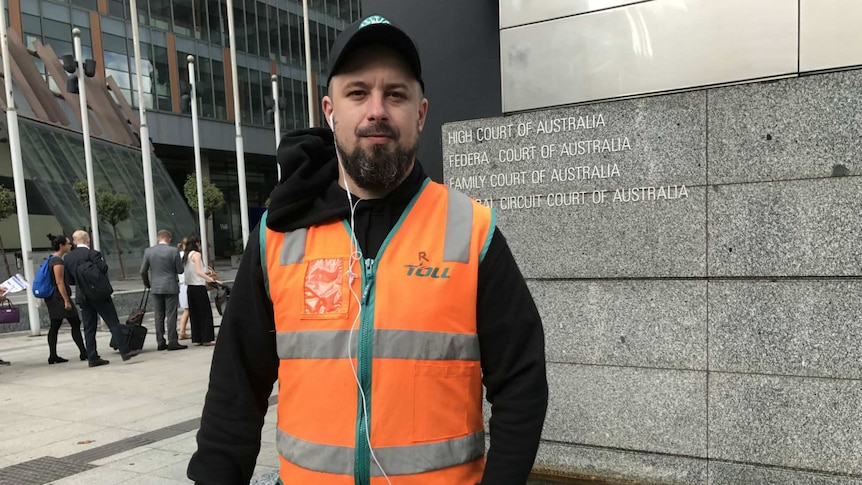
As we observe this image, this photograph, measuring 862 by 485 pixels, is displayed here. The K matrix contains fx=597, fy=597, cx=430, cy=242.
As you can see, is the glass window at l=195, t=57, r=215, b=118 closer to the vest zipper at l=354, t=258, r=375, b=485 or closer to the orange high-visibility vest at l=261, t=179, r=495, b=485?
the orange high-visibility vest at l=261, t=179, r=495, b=485

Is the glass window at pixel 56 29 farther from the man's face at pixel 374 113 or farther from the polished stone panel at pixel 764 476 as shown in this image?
the polished stone panel at pixel 764 476

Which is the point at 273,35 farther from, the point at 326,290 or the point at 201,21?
the point at 326,290

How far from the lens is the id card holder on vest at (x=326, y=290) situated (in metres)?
1.63

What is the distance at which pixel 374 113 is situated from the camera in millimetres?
1604

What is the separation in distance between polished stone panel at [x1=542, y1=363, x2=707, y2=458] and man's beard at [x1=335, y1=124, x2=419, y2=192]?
289 centimetres

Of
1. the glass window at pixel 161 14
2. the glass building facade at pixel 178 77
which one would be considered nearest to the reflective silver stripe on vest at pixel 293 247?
the glass building facade at pixel 178 77

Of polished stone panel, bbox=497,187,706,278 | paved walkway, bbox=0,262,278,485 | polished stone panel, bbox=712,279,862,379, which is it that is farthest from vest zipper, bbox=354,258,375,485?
polished stone panel, bbox=712,279,862,379

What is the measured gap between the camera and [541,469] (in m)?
4.20

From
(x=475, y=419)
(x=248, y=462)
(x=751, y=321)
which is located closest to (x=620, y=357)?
(x=751, y=321)

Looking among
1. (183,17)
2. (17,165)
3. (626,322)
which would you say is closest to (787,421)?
(626,322)

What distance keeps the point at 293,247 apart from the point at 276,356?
34 centimetres

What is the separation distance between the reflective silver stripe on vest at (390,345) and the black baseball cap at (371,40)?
71 centimetres

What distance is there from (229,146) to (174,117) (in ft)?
13.5

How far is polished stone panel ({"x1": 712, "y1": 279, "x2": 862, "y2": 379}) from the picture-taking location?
3.47 metres
